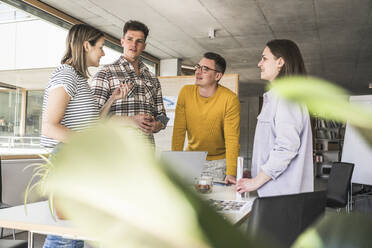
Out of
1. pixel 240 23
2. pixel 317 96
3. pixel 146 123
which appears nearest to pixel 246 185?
pixel 146 123

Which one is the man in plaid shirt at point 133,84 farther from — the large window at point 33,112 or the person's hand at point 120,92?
the large window at point 33,112

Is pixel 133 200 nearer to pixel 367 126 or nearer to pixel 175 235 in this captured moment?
pixel 175 235

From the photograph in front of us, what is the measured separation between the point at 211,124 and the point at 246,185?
0.94 meters

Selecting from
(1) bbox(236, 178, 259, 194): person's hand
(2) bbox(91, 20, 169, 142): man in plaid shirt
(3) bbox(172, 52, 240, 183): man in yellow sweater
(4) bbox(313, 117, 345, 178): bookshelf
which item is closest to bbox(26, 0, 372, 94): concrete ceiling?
(3) bbox(172, 52, 240, 183): man in yellow sweater

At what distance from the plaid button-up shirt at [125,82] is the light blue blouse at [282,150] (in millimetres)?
864

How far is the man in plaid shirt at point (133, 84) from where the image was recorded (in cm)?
221

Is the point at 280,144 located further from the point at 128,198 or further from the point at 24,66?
the point at 24,66

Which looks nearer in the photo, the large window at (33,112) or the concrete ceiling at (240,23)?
the large window at (33,112)

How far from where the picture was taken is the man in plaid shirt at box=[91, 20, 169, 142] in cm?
221

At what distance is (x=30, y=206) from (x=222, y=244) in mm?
1694

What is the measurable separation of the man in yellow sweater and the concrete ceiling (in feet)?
9.12

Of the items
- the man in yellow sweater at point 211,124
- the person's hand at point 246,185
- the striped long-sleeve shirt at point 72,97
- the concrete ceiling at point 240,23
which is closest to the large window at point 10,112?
the concrete ceiling at point 240,23

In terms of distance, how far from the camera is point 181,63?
28.3 ft

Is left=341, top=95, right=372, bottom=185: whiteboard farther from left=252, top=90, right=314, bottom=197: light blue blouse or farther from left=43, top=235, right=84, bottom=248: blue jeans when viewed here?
left=43, top=235, right=84, bottom=248: blue jeans
